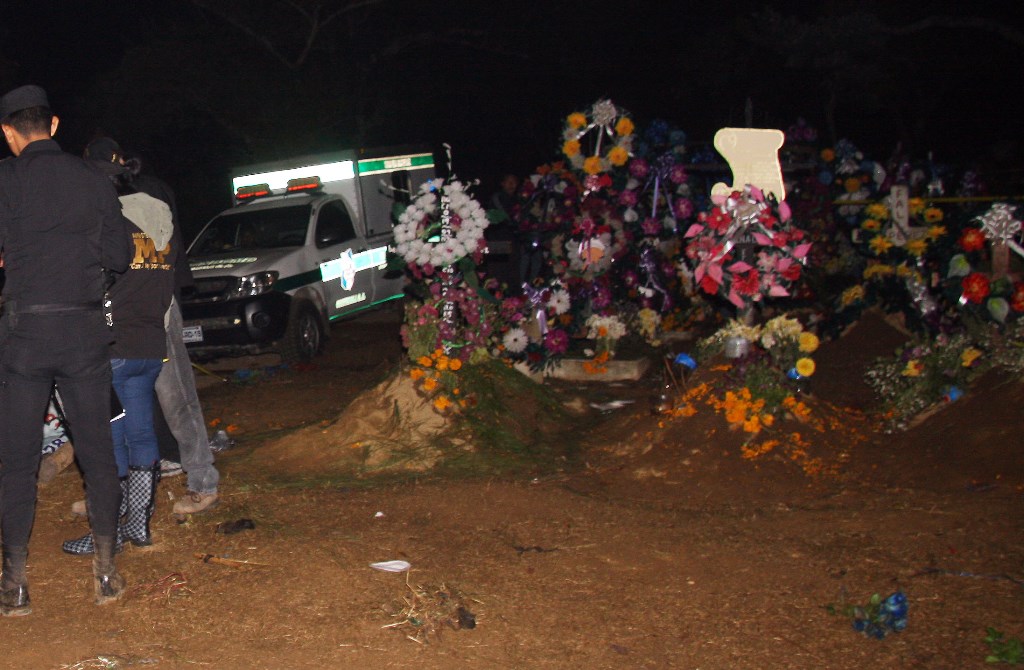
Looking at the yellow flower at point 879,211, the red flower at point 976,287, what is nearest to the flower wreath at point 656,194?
the yellow flower at point 879,211

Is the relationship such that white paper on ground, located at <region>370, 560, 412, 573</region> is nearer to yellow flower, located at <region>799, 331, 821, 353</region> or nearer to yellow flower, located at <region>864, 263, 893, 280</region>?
yellow flower, located at <region>799, 331, 821, 353</region>

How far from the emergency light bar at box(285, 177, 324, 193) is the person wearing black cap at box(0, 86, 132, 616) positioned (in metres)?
8.43

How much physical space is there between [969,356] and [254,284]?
6935 millimetres

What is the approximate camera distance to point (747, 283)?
302 inches

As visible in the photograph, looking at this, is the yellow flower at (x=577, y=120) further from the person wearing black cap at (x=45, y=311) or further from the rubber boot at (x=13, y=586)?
the rubber boot at (x=13, y=586)

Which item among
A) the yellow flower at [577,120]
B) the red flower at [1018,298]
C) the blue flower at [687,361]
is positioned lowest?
the blue flower at [687,361]

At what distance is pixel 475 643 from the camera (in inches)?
171

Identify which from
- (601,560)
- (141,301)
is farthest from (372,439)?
(601,560)

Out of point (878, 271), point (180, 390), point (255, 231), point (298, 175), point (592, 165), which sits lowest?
point (878, 271)

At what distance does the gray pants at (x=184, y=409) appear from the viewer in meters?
5.77

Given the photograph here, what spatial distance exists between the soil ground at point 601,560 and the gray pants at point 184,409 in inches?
10.4

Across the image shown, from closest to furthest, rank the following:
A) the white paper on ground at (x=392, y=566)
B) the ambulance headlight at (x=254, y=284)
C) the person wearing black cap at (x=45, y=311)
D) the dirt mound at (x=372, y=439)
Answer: the person wearing black cap at (x=45, y=311) → the white paper on ground at (x=392, y=566) → the dirt mound at (x=372, y=439) → the ambulance headlight at (x=254, y=284)

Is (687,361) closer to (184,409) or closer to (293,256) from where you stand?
(184,409)

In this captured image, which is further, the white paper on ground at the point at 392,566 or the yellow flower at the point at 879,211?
the yellow flower at the point at 879,211
